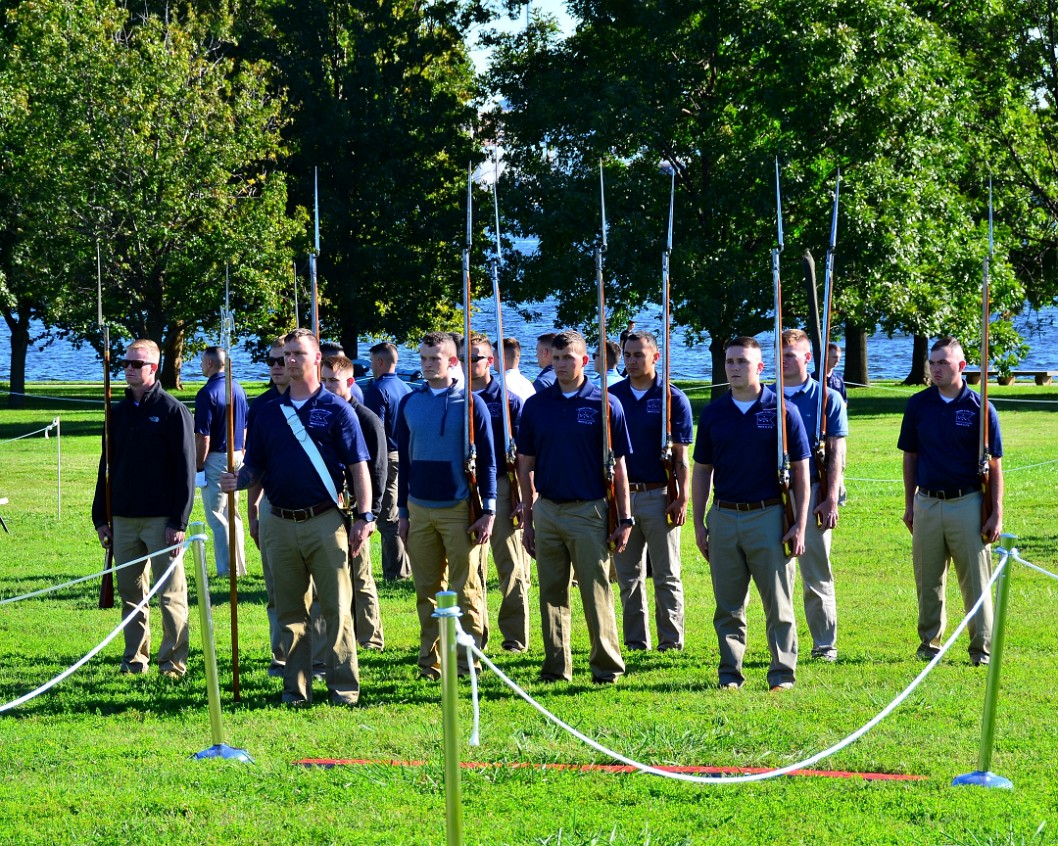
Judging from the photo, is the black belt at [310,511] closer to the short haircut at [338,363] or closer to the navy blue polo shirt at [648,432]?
the short haircut at [338,363]

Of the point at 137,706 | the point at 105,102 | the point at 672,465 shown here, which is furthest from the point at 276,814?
the point at 105,102

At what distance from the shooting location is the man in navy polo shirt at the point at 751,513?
8500 millimetres

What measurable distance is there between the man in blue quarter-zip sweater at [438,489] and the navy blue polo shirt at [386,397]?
3.04 m

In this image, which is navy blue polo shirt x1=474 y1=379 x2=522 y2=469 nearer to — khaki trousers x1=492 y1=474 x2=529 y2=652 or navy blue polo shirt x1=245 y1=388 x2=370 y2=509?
khaki trousers x1=492 y1=474 x2=529 y2=652

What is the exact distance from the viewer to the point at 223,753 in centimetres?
717

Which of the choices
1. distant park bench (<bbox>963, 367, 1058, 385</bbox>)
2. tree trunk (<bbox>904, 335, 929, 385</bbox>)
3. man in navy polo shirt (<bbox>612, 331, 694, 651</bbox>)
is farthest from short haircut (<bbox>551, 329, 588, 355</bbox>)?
tree trunk (<bbox>904, 335, 929, 385</bbox>)

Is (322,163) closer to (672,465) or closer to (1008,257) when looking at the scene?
(1008,257)

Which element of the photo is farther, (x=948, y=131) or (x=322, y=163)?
(x=322, y=163)

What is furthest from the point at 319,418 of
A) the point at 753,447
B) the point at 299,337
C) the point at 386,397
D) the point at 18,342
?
the point at 18,342

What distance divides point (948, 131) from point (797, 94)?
549cm

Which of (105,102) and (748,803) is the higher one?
(105,102)

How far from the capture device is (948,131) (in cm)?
3622

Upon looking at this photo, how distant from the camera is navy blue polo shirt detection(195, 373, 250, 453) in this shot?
40.3 feet

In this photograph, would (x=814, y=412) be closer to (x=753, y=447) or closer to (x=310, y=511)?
(x=753, y=447)
